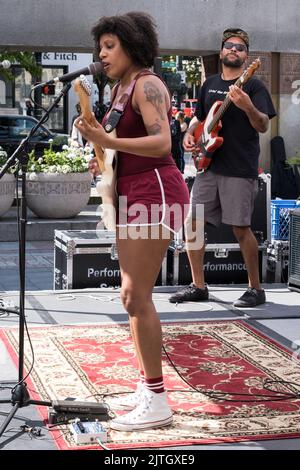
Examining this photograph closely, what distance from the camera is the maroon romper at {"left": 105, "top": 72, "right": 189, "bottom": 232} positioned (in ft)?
14.6

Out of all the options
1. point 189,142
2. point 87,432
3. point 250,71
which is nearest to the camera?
point 87,432

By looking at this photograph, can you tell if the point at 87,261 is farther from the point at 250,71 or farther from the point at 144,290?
the point at 144,290

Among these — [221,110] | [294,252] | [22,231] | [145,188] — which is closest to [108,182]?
[145,188]

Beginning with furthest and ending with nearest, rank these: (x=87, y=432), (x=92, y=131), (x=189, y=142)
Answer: (x=189, y=142) → (x=87, y=432) → (x=92, y=131)

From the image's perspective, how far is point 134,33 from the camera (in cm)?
442

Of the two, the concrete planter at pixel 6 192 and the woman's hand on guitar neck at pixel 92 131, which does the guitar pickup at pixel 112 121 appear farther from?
the concrete planter at pixel 6 192

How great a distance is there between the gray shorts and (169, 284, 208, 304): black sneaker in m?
0.57

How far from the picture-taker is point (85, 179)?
1222cm

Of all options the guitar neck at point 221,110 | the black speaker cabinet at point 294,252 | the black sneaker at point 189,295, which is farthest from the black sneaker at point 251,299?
the guitar neck at point 221,110

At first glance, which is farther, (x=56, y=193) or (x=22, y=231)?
(x=56, y=193)

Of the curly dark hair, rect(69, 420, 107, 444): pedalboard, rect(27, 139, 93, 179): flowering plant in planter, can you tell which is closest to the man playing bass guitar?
the curly dark hair

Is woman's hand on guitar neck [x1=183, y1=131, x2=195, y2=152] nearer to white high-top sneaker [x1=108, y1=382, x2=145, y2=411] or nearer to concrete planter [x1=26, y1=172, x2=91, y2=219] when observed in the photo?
white high-top sneaker [x1=108, y1=382, x2=145, y2=411]

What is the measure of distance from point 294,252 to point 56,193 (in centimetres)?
489
